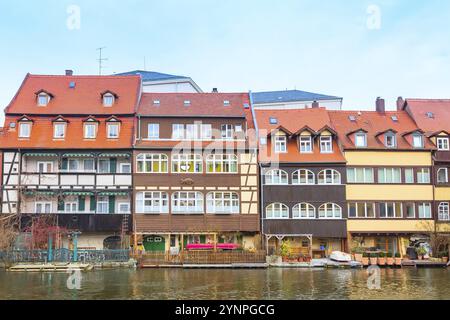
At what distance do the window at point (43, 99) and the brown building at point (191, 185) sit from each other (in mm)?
7975

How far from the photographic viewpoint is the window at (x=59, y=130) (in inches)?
1897

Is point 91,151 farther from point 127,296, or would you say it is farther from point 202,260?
point 127,296

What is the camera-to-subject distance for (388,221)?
47.8 metres

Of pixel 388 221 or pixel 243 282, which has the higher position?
pixel 388 221

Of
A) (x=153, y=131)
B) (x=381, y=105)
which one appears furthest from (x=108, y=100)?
(x=381, y=105)

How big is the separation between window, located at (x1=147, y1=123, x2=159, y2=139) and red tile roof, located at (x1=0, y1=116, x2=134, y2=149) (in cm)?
145

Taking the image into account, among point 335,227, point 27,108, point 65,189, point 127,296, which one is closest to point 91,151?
point 65,189

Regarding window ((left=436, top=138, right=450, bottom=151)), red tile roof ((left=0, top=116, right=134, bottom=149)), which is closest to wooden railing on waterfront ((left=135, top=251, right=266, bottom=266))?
red tile roof ((left=0, top=116, right=134, bottom=149))

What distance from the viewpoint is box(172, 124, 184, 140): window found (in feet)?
159

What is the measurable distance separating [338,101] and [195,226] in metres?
36.2

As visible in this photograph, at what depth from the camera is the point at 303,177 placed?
47719 mm

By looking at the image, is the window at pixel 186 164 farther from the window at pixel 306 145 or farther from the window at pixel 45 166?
the window at pixel 45 166

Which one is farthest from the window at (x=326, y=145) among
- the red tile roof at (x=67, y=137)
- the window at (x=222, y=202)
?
the red tile roof at (x=67, y=137)
